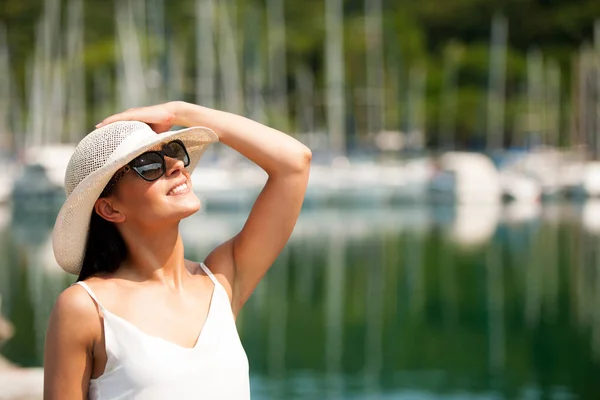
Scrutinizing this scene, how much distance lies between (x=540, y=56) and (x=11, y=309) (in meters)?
51.6

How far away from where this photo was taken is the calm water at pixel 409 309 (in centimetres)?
1138

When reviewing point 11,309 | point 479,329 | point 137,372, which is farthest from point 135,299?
point 11,309

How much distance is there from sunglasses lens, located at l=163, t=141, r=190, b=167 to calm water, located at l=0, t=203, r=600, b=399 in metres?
8.04

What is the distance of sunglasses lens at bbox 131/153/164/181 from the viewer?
257cm

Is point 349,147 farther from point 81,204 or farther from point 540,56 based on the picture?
point 81,204

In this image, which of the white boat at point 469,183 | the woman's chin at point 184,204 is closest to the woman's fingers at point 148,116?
the woman's chin at point 184,204

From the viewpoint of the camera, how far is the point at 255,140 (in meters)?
2.84

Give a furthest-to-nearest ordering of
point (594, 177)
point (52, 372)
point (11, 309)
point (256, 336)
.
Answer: point (594, 177), point (11, 309), point (256, 336), point (52, 372)

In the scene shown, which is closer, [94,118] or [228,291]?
[228,291]

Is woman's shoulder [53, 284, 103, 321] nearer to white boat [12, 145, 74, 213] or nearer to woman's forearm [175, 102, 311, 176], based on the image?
woman's forearm [175, 102, 311, 176]

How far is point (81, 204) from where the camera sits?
2590mm

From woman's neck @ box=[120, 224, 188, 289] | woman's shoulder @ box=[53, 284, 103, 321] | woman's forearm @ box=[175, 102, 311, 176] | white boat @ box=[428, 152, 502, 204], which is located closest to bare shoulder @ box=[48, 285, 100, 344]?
woman's shoulder @ box=[53, 284, 103, 321]

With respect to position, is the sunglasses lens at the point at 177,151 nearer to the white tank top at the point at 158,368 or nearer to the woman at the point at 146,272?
the woman at the point at 146,272

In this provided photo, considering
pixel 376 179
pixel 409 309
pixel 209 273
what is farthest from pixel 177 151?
pixel 376 179
